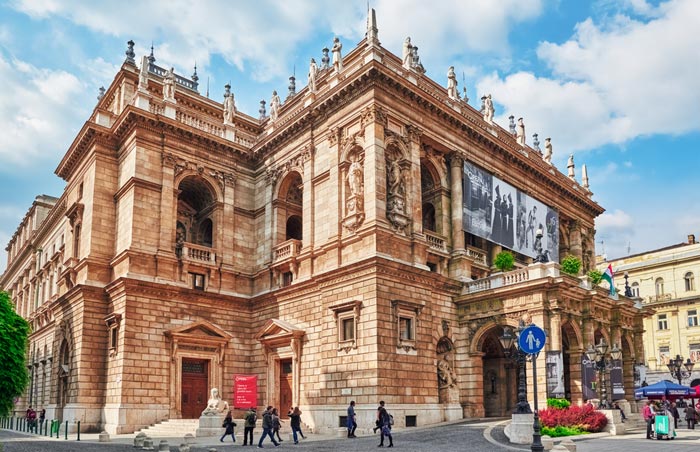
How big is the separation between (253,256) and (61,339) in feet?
39.7

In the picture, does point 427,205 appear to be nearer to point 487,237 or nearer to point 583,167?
point 487,237

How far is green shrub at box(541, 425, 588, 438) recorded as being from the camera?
922 inches

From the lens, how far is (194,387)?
32.8 meters

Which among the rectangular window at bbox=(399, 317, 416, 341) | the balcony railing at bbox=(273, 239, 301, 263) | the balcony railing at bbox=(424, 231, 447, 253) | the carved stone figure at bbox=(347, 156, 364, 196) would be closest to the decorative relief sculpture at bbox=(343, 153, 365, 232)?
the carved stone figure at bbox=(347, 156, 364, 196)

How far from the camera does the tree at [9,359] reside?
A: 86.7 feet

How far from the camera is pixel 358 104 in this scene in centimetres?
3070

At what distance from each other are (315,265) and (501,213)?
481 inches

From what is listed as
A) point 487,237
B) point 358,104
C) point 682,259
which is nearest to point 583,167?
A: point 682,259

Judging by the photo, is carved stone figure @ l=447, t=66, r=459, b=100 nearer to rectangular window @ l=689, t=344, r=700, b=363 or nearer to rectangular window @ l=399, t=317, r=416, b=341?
rectangular window @ l=399, t=317, r=416, b=341

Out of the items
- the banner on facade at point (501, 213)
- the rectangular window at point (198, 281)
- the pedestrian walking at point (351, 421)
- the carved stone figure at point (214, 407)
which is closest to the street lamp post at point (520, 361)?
the pedestrian walking at point (351, 421)

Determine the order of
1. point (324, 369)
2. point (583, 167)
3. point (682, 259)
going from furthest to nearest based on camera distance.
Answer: point (682, 259) < point (583, 167) < point (324, 369)

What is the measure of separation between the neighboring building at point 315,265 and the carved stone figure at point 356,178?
71 mm

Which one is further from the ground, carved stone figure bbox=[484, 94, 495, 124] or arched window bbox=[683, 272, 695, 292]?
carved stone figure bbox=[484, 94, 495, 124]

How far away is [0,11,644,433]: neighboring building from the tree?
14.3 ft
